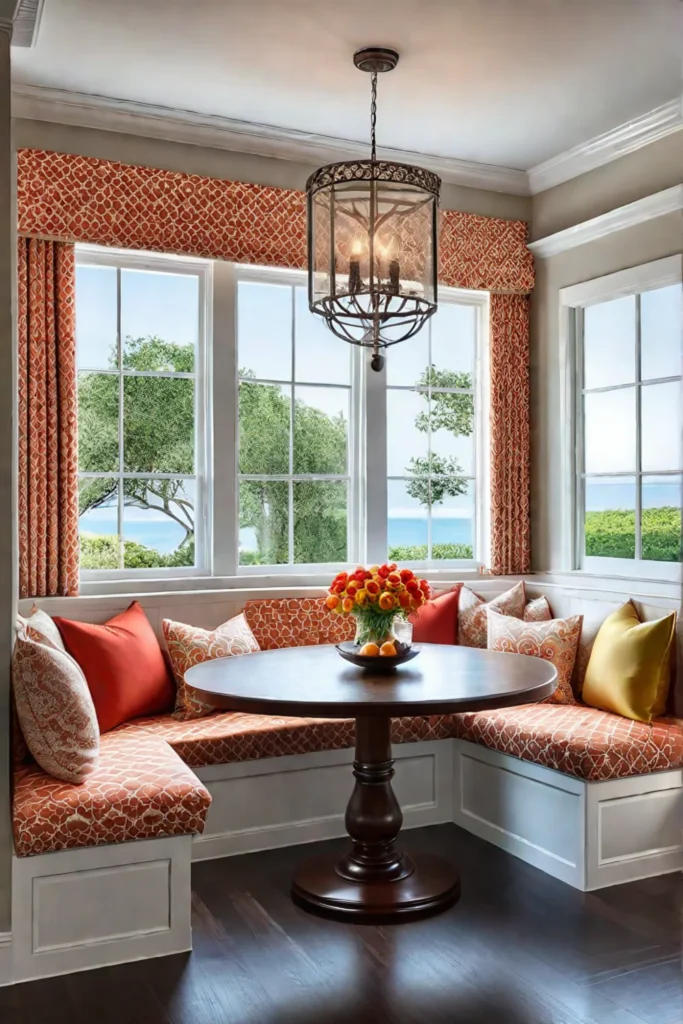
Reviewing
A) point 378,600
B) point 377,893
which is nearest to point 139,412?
point 378,600

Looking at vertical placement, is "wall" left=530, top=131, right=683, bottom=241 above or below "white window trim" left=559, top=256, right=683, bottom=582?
above

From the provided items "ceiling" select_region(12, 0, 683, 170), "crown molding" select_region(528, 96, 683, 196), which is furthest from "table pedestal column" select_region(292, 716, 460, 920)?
"crown molding" select_region(528, 96, 683, 196)

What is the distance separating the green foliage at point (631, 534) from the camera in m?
4.09

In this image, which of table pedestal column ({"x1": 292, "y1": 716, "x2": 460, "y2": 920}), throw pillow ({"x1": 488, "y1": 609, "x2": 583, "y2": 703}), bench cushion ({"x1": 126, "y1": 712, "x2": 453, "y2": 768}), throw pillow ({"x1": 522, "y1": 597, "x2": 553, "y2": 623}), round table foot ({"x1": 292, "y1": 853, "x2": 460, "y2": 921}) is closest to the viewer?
round table foot ({"x1": 292, "y1": 853, "x2": 460, "y2": 921})

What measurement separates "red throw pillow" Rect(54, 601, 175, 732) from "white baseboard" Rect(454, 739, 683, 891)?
4.66 ft

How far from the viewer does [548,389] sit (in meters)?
4.80

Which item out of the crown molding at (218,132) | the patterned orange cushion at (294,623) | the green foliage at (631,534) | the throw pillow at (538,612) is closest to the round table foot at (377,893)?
the patterned orange cushion at (294,623)

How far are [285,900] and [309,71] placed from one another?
3.08 m

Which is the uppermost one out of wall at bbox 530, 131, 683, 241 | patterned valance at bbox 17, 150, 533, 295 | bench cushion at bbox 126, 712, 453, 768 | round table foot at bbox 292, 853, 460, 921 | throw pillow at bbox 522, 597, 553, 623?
wall at bbox 530, 131, 683, 241

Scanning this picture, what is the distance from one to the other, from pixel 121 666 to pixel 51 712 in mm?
830

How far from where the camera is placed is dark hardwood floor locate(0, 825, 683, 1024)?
243 centimetres

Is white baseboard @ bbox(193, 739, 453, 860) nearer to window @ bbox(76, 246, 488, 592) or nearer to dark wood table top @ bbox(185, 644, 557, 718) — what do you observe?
dark wood table top @ bbox(185, 644, 557, 718)

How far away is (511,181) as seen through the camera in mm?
4801

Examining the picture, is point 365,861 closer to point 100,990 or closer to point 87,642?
point 100,990
